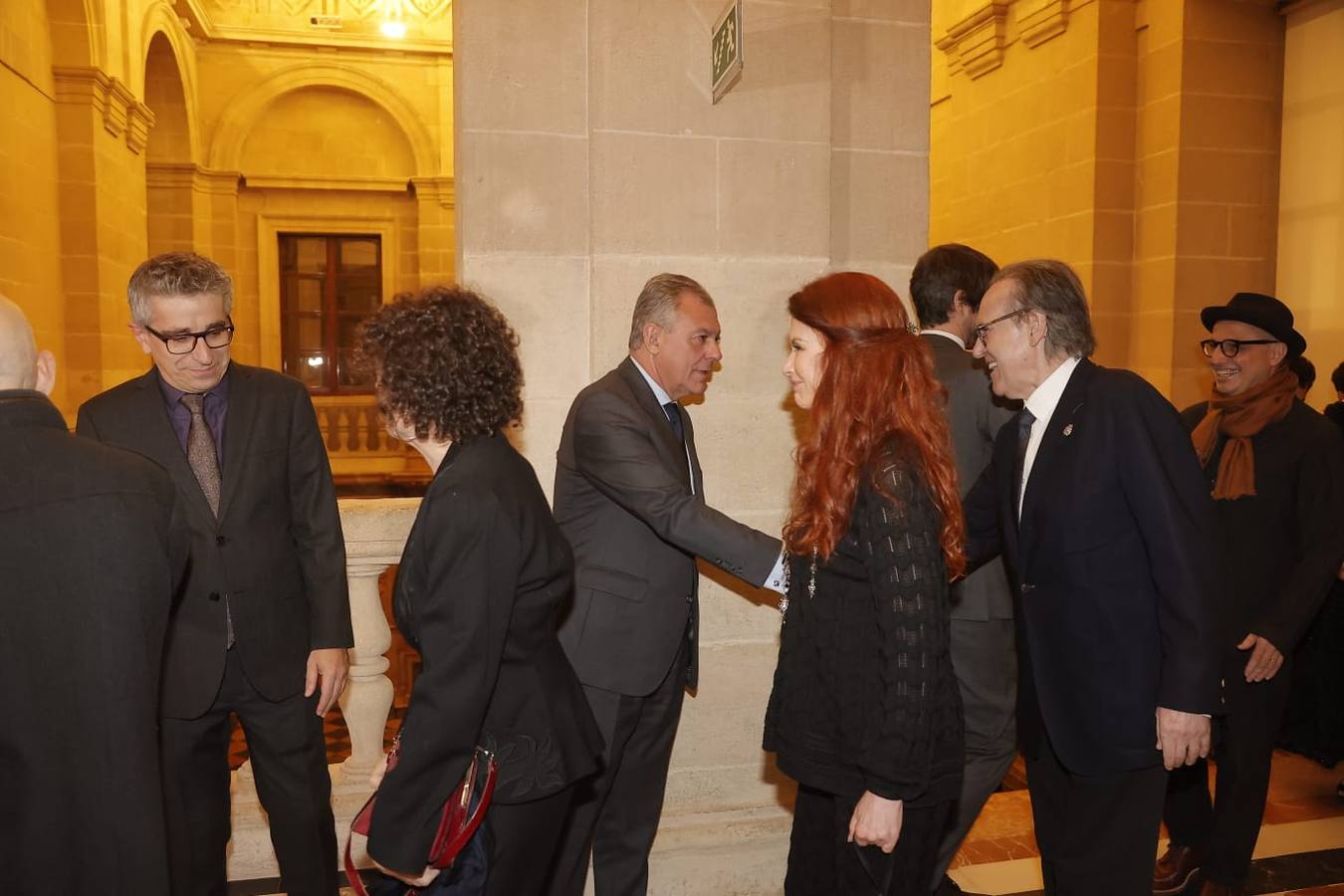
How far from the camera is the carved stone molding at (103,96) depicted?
952 cm

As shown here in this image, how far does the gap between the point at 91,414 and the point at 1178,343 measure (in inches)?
259

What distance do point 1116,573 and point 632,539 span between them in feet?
4.26

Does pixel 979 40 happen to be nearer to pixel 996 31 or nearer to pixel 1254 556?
pixel 996 31

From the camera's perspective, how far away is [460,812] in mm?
1831

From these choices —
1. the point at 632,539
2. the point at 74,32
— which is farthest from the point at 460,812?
the point at 74,32

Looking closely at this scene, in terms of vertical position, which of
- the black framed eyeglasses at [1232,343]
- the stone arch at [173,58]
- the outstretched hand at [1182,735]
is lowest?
the outstretched hand at [1182,735]

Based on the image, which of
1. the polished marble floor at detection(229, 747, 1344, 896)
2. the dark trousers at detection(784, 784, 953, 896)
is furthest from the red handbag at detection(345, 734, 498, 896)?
the polished marble floor at detection(229, 747, 1344, 896)

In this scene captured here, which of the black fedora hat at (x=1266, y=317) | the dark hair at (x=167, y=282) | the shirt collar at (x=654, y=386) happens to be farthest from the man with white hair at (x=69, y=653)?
the black fedora hat at (x=1266, y=317)

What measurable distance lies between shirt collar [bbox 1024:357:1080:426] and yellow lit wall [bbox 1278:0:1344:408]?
15.7ft

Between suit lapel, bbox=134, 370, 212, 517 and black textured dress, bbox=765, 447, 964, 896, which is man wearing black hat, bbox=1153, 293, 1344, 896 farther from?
suit lapel, bbox=134, 370, 212, 517

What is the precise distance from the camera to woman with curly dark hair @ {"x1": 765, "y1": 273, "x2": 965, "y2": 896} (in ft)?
6.43

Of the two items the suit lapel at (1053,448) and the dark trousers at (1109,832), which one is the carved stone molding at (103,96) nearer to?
the suit lapel at (1053,448)

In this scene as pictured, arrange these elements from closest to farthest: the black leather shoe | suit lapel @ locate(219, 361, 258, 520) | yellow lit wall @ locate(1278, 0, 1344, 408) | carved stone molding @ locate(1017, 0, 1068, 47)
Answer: suit lapel @ locate(219, 361, 258, 520), the black leather shoe, yellow lit wall @ locate(1278, 0, 1344, 408), carved stone molding @ locate(1017, 0, 1068, 47)

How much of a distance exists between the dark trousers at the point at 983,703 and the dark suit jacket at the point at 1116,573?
55cm
